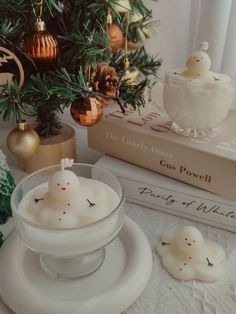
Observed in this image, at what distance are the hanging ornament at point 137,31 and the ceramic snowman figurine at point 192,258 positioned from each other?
0.35 metres

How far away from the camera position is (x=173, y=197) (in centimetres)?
49

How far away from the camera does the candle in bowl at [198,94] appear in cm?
47

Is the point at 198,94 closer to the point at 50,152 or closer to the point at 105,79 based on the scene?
the point at 105,79

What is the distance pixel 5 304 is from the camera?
37cm

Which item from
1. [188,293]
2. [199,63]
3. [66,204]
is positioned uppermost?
[199,63]

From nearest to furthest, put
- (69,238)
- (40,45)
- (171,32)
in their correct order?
(69,238), (40,45), (171,32)

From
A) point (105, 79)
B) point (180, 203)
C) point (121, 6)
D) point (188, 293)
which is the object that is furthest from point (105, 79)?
point (188, 293)

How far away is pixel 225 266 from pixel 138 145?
21 centimetres

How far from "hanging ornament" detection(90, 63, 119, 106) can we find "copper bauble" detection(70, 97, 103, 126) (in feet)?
0.12

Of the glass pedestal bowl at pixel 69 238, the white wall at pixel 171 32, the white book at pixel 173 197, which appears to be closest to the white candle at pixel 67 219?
the glass pedestal bowl at pixel 69 238

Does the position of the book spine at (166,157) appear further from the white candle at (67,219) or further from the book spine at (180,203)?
the white candle at (67,219)

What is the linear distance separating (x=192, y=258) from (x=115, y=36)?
0.35 metres

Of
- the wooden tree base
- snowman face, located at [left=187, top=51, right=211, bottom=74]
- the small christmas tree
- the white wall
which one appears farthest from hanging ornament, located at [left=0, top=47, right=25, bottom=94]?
the white wall

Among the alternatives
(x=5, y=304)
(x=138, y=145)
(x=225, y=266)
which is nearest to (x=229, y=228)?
(x=225, y=266)
